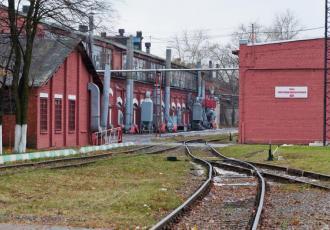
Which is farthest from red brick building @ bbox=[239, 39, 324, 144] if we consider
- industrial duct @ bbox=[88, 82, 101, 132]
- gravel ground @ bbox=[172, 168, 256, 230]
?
gravel ground @ bbox=[172, 168, 256, 230]

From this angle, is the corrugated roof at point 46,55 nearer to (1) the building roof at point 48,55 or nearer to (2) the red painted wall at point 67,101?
(1) the building roof at point 48,55

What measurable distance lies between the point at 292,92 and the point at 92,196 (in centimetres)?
3094

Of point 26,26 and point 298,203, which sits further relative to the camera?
point 26,26

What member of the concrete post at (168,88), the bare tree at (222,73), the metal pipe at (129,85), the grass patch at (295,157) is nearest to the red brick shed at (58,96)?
the grass patch at (295,157)

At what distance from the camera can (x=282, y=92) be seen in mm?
42812

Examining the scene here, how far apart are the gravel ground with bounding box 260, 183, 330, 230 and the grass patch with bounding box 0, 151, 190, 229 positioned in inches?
75.9

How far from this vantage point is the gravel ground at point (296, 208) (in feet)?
34.2

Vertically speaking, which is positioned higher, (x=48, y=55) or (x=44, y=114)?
(x=48, y=55)

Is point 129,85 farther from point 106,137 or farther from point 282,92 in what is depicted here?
point 282,92

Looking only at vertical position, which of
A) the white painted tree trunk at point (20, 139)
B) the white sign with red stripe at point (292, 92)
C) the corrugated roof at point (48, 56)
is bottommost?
the white painted tree trunk at point (20, 139)

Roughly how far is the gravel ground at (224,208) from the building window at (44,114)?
17508 millimetres

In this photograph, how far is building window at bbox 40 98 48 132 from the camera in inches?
1323

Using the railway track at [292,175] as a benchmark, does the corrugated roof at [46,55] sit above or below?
above

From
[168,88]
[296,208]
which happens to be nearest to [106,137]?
[296,208]
